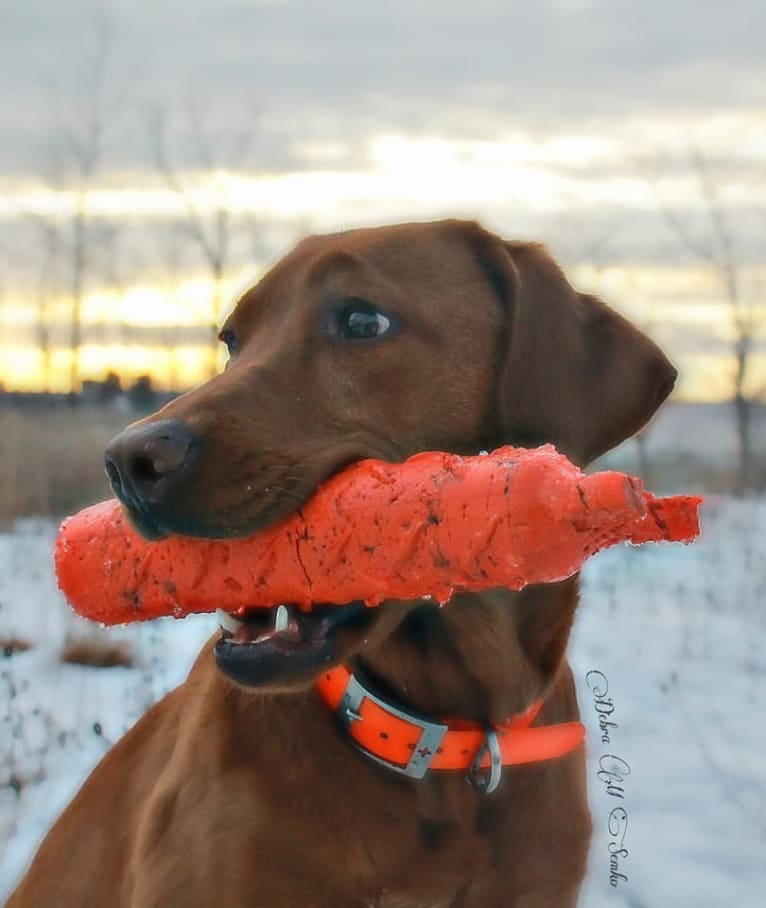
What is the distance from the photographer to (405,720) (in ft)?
9.61

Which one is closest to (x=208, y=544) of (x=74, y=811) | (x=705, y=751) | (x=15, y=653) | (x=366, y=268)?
(x=366, y=268)

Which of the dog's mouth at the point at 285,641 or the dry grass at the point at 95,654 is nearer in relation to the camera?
the dog's mouth at the point at 285,641

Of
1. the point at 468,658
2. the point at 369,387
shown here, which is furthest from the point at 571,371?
the point at 468,658

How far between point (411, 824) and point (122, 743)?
0.97 metres

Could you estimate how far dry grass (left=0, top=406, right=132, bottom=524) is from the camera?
14.9 m

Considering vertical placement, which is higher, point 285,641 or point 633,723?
point 285,641

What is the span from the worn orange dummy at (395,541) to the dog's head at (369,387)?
0.10m

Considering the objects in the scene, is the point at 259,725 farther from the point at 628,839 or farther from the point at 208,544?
the point at 628,839

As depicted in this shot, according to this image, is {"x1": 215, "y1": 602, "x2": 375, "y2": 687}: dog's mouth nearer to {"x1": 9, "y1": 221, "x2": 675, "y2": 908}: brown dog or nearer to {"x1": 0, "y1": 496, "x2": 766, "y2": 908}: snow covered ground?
{"x1": 9, "y1": 221, "x2": 675, "y2": 908}: brown dog

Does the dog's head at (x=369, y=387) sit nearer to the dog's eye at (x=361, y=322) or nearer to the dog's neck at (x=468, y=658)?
the dog's eye at (x=361, y=322)

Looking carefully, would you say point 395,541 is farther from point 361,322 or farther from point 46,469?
point 46,469

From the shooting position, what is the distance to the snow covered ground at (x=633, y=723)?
4.79m

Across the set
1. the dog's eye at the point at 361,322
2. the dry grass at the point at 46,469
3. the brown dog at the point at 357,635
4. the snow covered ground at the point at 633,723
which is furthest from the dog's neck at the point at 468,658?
the dry grass at the point at 46,469

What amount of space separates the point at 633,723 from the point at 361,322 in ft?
13.7
